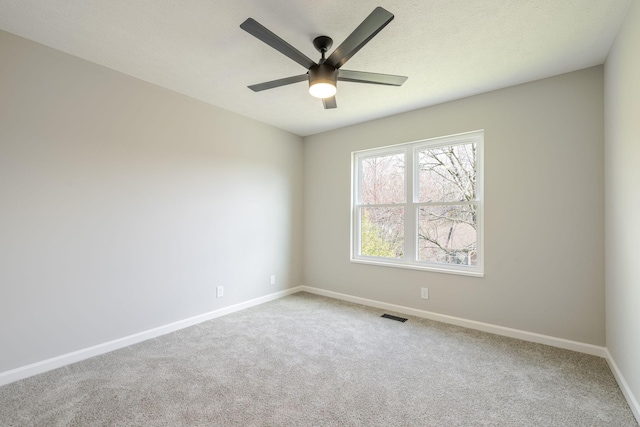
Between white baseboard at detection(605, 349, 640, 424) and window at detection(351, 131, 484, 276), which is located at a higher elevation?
window at detection(351, 131, 484, 276)

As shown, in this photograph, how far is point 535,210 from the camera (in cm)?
286

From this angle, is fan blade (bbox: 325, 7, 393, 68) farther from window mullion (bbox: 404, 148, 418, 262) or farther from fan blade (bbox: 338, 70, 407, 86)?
window mullion (bbox: 404, 148, 418, 262)

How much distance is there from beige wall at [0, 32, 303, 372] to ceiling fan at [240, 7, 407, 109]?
57.1 inches

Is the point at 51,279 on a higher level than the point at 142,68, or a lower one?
lower

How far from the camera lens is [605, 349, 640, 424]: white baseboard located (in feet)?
5.88

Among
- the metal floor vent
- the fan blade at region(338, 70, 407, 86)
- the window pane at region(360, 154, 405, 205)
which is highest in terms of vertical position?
the fan blade at region(338, 70, 407, 86)

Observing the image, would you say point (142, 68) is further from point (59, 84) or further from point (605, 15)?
point (605, 15)

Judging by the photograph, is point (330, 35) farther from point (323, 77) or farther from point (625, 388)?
point (625, 388)

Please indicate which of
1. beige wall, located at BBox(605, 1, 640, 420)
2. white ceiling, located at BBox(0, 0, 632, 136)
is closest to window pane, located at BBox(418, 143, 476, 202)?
white ceiling, located at BBox(0, 0, 632, 136)

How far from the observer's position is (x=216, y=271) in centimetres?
357

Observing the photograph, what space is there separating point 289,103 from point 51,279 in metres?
2.78

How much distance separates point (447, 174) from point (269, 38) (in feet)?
8.65

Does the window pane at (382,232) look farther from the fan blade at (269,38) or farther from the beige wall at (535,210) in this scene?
the fan blade at (269,38)

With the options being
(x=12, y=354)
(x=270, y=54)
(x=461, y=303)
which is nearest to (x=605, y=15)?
(x=270, y=54)
